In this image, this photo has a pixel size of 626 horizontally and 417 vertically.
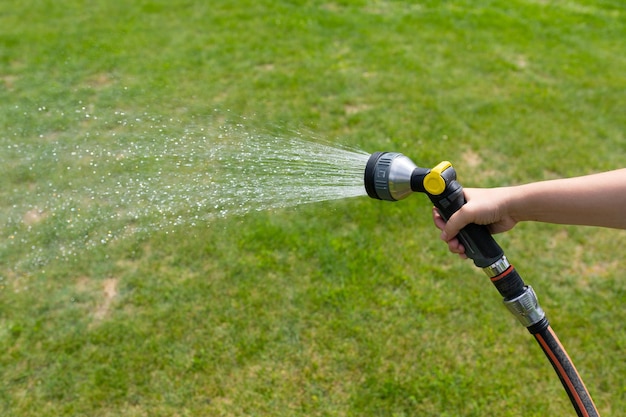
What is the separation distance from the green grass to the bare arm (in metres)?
1.47

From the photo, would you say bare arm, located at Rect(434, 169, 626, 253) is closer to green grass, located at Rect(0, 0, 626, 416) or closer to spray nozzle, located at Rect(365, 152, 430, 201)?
spray nozzle, located at Rect(365, 152, 430, 201)

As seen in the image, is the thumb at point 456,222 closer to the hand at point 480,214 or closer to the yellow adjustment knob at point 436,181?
the hand at point 480,214

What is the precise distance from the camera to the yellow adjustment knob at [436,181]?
182 centimetres

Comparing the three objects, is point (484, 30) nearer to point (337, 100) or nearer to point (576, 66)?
point (576, 66)

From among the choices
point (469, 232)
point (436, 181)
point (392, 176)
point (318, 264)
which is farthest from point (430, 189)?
point (318, 264)

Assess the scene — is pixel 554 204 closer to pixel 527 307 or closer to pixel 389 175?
pixel 527 307

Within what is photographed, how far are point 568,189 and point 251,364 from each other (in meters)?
2.07

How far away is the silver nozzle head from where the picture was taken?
191cm

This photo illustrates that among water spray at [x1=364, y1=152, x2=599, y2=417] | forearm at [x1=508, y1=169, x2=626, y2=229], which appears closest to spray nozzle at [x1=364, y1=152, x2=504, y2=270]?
water spray at [x1=364, y1=152, x2=599, y2=417]

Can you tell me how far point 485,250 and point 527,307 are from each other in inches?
10.0

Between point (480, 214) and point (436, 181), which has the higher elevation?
point (436, 181)

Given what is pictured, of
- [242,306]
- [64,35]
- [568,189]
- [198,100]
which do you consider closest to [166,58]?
[198,100]

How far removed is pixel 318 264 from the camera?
379cm

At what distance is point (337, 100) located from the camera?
221 inches
